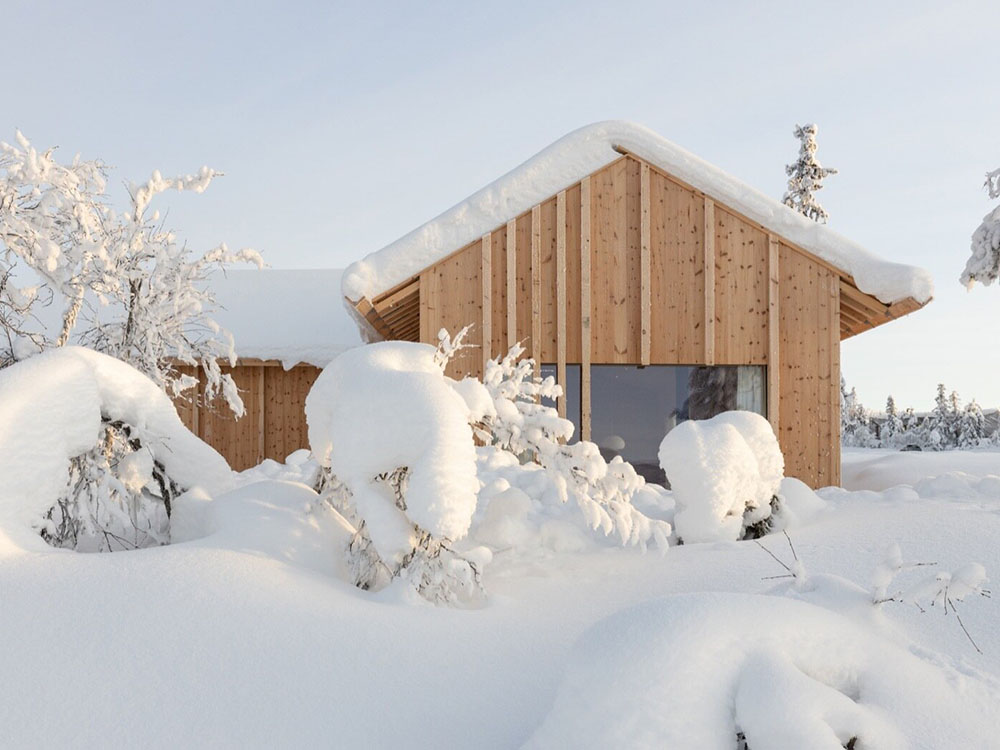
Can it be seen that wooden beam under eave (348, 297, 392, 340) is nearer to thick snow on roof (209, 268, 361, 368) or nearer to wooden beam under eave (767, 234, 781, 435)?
thick snow on roof (209, 268, 361, 368)

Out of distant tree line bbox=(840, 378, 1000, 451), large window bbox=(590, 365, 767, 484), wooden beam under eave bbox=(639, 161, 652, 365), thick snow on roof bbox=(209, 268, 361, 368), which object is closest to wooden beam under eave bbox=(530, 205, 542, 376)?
large window bbox=(590, 365, 767, 484)

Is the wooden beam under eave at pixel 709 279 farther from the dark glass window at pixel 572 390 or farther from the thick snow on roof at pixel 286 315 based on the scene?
the thick snow on roof at pixel 286 315

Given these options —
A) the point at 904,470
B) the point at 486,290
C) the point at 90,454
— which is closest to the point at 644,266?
the point at 486,290

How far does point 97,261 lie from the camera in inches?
281

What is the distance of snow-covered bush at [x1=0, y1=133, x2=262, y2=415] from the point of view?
640 cm

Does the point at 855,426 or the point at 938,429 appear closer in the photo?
the point at 938,429

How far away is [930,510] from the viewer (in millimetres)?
6855

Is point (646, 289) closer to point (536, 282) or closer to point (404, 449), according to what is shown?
point (536, 282)

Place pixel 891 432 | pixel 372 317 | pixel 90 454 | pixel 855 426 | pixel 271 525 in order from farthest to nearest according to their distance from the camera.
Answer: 1. pixel 855 426
2. pixel 891 432
3. pixel 372 317
4. pixel 90 454
5. pixel 271 525

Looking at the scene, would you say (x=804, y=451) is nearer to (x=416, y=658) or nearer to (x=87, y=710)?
(x=416, y=658)

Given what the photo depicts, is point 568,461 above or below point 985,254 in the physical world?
below

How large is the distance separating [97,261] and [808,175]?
2473cm

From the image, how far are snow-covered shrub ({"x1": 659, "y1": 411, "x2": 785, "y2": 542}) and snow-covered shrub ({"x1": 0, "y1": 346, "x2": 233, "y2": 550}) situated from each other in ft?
13.4

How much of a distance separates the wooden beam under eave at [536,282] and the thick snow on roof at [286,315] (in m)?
5.42
